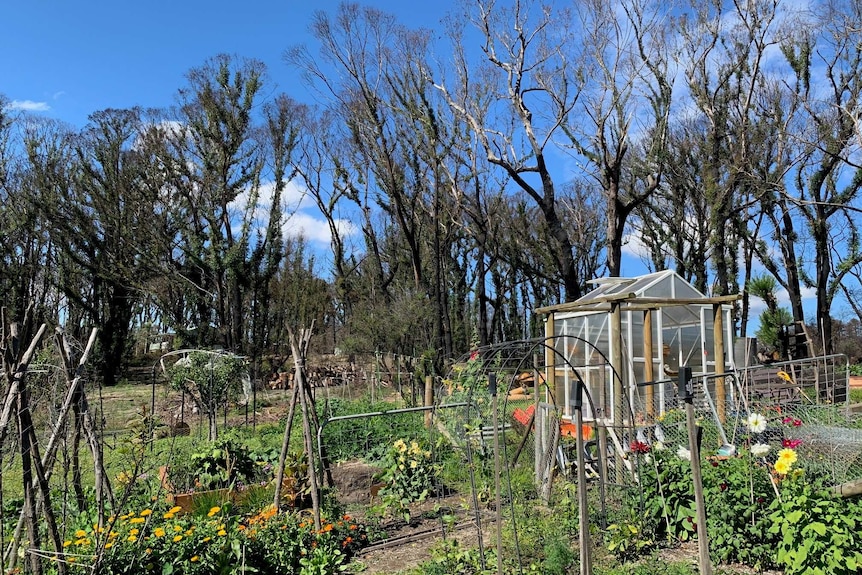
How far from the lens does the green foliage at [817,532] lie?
3.66 metres

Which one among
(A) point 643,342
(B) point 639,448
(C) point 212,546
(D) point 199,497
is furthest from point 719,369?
(C) point 212,546

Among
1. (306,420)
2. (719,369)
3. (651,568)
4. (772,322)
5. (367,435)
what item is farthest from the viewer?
(772,322)

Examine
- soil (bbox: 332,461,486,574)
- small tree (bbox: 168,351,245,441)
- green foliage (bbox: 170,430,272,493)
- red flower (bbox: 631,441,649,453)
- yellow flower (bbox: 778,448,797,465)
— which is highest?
small tree (bbox: 168,351,245,441)

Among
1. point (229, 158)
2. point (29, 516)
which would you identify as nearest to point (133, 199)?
point (229, 158)

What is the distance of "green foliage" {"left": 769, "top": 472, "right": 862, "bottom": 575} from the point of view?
366 cm

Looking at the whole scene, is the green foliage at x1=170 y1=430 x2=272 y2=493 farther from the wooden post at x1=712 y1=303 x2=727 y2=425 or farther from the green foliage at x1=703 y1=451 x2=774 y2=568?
the wooden post at x1=712 y1=303 x2=727 y2=425

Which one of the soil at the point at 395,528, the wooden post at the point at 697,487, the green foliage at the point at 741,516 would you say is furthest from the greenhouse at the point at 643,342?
the wooden post at the point at 697,487

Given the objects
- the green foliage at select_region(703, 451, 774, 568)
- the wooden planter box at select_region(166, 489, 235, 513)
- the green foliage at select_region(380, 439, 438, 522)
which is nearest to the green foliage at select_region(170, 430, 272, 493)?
the wooden planter box at select_region(166, 489, 235, 513)

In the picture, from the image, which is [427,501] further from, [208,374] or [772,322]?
[772,322]

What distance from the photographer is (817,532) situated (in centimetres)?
373

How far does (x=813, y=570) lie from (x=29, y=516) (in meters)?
4.57

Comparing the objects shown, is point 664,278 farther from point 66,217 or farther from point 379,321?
point 66,217

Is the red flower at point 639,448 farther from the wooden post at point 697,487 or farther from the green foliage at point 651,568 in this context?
the wooden post at point 697,487

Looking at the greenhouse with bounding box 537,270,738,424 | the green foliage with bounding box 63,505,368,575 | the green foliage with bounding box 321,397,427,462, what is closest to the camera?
the green foliage with bounding box 63,505,368,575
